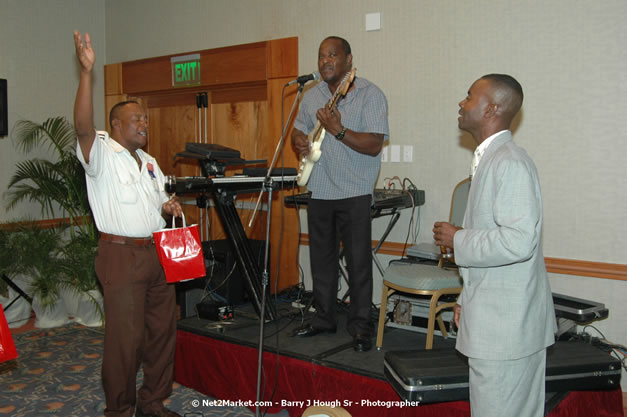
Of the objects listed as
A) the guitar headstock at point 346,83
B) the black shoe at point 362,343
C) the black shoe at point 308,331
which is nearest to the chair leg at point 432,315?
the black shoe at point 362,343

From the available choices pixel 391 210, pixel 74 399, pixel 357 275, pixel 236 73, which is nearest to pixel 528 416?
pixel 357 275

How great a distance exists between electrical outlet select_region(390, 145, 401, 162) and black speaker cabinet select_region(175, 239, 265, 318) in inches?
50.9

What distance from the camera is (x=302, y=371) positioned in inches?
117

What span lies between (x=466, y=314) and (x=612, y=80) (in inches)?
89.3

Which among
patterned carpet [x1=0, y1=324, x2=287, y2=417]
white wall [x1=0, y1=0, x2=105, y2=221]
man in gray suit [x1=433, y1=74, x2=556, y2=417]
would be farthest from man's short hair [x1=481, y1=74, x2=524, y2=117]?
white wall [x1=0, y1=0, x2=105, y2=221]

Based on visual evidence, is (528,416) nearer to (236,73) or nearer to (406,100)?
(406,100)

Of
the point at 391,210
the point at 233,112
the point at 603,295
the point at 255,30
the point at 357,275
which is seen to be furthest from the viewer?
the point at 233,112

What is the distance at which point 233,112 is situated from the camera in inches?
205

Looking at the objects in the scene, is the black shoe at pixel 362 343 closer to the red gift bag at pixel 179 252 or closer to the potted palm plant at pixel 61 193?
the red gift bag at pixel 179 252

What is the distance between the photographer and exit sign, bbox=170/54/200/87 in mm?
5285

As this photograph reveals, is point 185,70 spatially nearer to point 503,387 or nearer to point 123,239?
point 123,239

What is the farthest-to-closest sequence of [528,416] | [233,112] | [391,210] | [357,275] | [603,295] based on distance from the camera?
[233,112]
[391,210]
[603,295]
[357,275]
[528,416]

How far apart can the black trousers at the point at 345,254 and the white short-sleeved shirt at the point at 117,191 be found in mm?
1013

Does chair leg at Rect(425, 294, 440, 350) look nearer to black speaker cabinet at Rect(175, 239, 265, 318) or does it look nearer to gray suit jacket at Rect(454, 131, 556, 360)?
gray suit jacket at Rect(454, 131, 556, 360)
